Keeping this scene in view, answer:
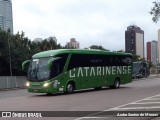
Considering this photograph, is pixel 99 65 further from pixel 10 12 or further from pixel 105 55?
pixel 10 12

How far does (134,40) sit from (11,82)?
8876cm

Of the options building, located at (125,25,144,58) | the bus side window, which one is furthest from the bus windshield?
building, located at (125,25,144,58)

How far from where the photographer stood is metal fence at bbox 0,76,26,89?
4831cm

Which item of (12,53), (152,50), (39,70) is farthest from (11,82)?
(152,50)

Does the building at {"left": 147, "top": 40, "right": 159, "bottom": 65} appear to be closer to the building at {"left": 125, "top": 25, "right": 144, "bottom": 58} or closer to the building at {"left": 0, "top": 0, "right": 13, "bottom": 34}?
the building at {"left": 125, "top": 25, "right": 144, "bottom": 58}

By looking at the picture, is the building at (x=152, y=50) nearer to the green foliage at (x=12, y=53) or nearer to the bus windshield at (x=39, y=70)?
the green foliage at (x=12, y=53)

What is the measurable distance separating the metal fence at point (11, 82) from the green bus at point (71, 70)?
19.2m

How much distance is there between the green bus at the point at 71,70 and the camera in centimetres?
2608

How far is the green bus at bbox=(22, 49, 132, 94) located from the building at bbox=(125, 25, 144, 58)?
97.0 metres

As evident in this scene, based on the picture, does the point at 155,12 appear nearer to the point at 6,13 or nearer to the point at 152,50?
the point at 6,13

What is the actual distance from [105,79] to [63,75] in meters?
5.63

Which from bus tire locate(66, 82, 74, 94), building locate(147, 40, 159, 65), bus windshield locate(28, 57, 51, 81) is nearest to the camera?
bus windshield locate(28, 57, 51, 81)

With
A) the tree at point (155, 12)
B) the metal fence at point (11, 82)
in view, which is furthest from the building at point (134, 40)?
the tree at point (155, 12)

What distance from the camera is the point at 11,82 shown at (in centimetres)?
4984
